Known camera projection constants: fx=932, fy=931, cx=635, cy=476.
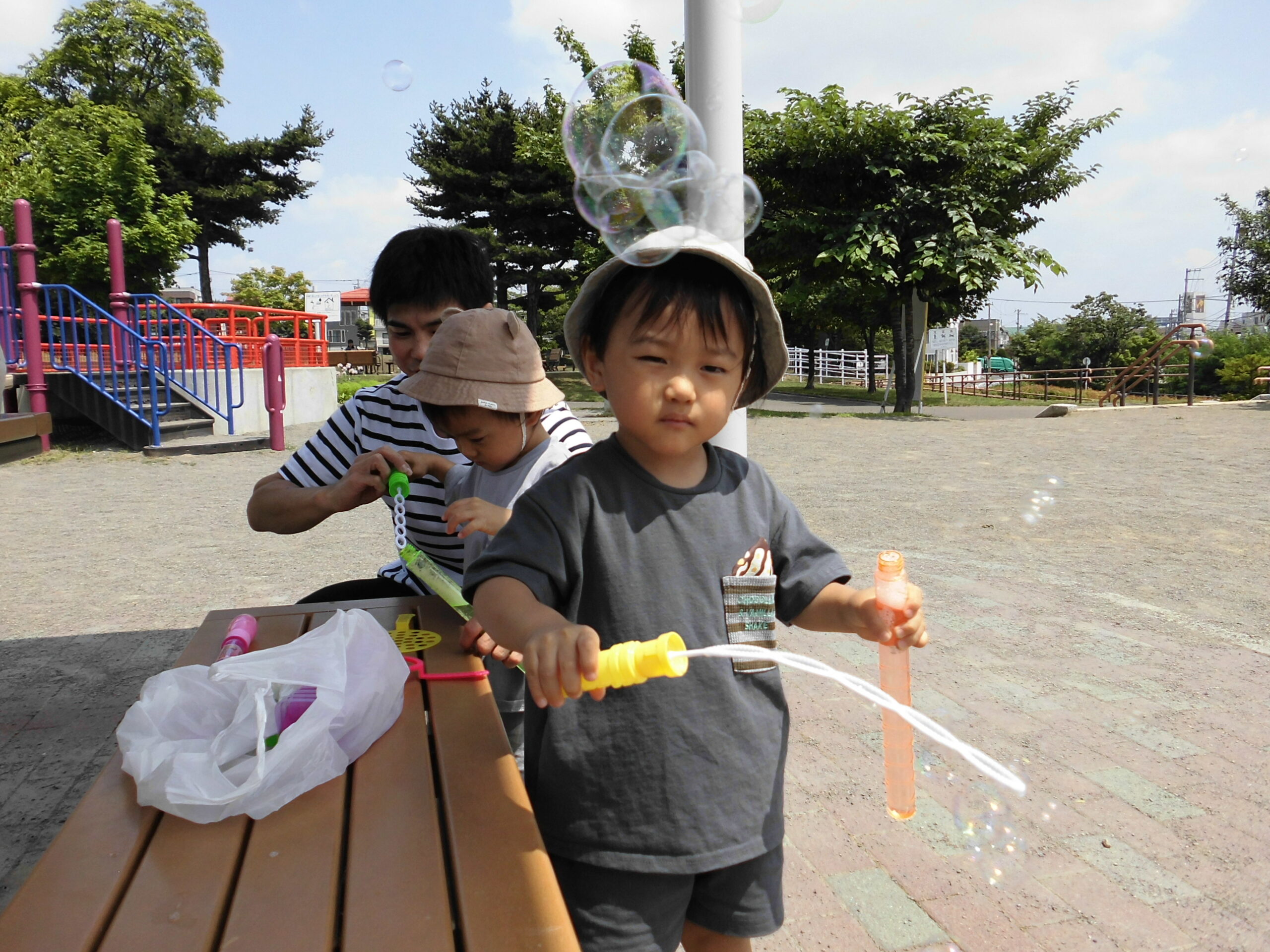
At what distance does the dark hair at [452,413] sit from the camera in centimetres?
193

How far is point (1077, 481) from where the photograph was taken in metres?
8.63

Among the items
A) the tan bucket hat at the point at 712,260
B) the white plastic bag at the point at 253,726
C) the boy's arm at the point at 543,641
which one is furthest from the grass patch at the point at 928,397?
the boy's arm at the point at 543,641

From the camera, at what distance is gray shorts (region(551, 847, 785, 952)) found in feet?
4.50

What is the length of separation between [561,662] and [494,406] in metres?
0.91

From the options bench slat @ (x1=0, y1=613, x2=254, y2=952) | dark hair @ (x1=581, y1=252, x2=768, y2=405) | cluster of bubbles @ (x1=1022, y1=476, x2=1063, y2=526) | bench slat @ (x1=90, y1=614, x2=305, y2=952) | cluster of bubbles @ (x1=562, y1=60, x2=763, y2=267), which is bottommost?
cluster of bubbles @ (x1=1022, y1=476, x2=1063, y2=526)

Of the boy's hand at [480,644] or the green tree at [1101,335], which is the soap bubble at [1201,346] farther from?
the green tree at [1101,335]

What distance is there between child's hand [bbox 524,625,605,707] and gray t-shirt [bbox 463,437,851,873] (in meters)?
0.21

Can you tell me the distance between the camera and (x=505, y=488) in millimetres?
2006

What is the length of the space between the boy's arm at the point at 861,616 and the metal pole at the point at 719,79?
4.17ft

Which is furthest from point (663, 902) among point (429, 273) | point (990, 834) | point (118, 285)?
point (118, 285)

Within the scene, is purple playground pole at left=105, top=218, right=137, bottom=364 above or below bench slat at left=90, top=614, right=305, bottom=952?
above

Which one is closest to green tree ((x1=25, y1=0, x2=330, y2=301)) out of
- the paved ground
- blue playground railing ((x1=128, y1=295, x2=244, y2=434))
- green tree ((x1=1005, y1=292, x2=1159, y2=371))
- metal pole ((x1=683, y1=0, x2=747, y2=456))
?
blue playground railing ((x1=128, y1=295, x2=244, y2=434))

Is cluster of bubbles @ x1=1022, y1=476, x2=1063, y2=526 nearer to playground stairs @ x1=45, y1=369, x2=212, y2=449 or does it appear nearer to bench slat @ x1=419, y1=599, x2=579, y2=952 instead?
bench slat @ x1=419, y1=599, x2=579, y2=952

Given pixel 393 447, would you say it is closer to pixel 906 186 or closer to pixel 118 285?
pixel 118 285
